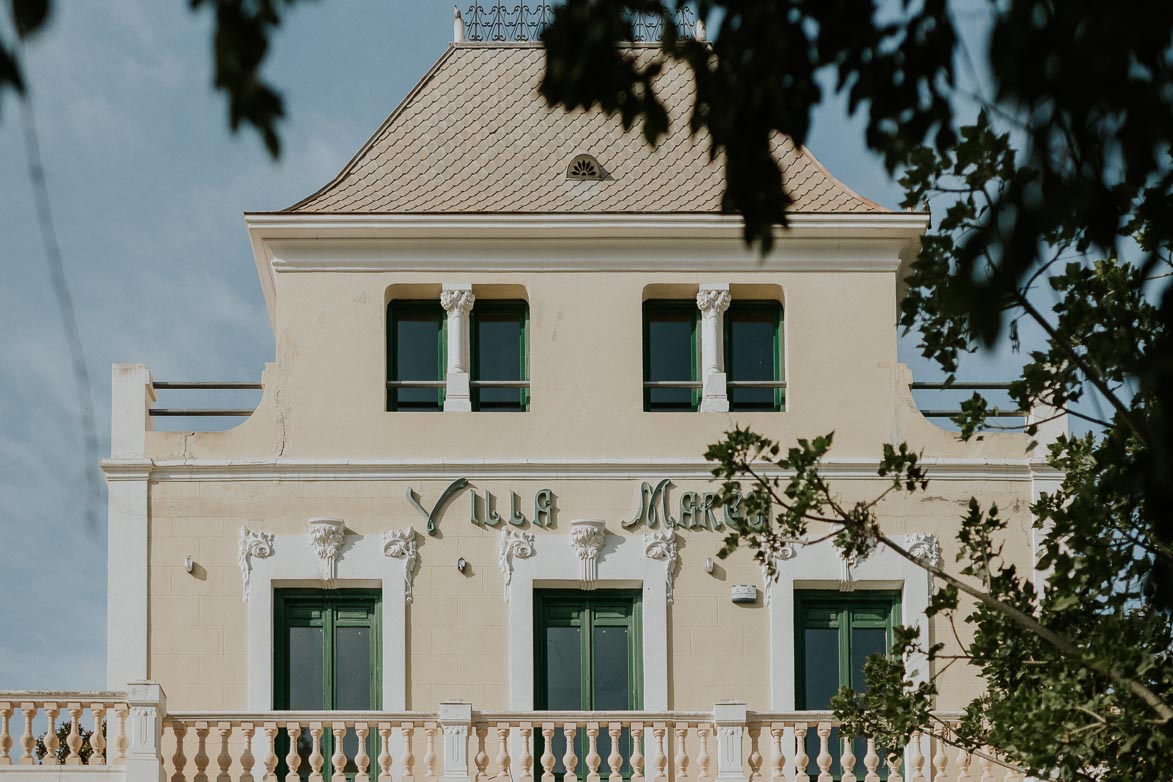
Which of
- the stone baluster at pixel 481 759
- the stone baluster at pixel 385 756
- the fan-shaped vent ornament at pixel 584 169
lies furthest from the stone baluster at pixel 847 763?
the fan-shaped vent ornament at pixel 584 169

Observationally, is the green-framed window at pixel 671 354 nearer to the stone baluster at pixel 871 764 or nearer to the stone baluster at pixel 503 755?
the stone baluster at pixel 503 755

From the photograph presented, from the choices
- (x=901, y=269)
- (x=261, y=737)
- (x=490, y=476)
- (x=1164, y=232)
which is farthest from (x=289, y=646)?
(x=1164, y=232)

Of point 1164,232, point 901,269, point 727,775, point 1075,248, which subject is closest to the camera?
point 1164,232

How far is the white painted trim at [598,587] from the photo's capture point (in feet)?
70.4

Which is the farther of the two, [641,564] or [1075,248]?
[641,564]

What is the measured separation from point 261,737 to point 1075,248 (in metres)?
11.0

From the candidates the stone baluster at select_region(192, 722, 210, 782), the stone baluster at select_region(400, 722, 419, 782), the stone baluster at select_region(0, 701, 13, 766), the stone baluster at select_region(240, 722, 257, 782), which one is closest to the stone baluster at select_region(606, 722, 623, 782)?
the stone baluster at select_region(400, 722, 419, 782)

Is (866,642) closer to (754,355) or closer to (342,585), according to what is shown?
(754,355)

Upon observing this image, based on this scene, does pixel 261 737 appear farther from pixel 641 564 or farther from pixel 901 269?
pixel 901 269

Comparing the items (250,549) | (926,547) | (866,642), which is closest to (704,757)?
(866,642)

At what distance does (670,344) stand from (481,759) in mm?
5232

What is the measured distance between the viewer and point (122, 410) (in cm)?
2216

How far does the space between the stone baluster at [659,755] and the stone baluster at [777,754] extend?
1.03 m

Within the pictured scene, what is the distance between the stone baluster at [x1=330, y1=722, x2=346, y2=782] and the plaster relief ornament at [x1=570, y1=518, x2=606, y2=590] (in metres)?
3.04
